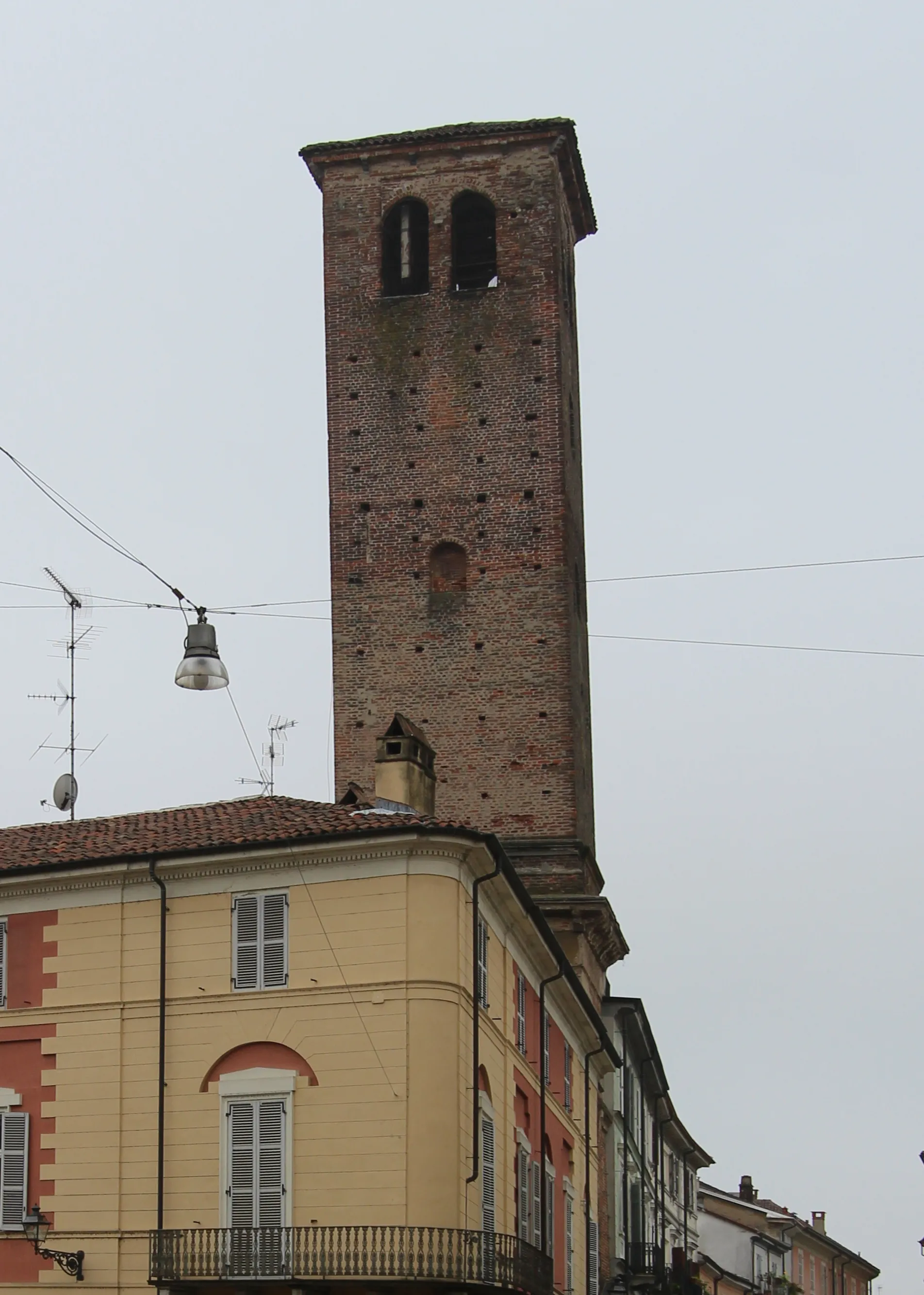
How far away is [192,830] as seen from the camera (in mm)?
26891

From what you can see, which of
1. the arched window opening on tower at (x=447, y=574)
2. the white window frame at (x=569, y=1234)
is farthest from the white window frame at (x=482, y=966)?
the arched window opening on tower at (x=447, y=574)

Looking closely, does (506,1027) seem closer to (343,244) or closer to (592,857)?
(592,857)

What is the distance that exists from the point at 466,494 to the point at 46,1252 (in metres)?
20.8

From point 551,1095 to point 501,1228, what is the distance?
17.3ft

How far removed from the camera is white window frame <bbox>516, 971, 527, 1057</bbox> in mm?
28531

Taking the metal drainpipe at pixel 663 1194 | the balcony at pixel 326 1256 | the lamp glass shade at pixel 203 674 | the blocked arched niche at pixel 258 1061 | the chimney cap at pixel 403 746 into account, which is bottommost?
the balcony at pixel 326 1256

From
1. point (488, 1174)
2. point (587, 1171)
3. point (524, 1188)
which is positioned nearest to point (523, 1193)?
point (524, 1188)

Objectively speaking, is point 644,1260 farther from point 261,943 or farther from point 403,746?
point 261,943

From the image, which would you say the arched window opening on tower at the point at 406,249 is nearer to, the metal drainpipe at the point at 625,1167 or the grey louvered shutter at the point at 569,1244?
the metal drainpipe at the point at 625,1167

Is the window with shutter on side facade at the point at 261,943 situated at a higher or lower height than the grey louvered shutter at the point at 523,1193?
higher

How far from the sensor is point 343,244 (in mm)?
44125

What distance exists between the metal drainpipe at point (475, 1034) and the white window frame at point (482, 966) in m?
0.08

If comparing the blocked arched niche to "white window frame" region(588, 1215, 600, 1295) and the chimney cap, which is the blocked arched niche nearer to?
the chimney cap

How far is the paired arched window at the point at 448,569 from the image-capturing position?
137 ft
